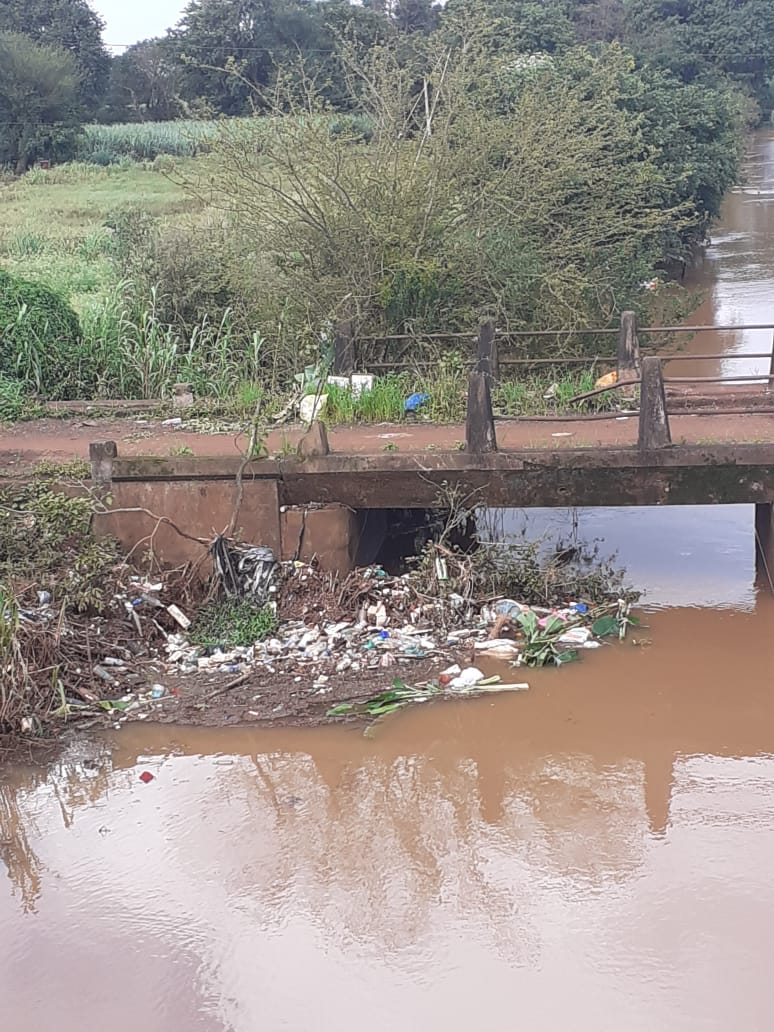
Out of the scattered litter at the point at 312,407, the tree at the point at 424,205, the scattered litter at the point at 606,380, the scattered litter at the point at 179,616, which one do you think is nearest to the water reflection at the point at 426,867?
the scattered litter at the point at 179,616

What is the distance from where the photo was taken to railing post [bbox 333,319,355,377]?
10.9m

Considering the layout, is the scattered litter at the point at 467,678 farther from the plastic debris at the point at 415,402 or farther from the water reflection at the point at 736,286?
the plastic debris at the point at 415,402

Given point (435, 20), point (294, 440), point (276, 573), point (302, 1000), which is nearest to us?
point (302, 1000)

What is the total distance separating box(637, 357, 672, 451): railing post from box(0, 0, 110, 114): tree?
51237 millimetres

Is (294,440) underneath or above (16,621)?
above

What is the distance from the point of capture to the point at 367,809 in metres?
6.00

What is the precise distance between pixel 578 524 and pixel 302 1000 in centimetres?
675

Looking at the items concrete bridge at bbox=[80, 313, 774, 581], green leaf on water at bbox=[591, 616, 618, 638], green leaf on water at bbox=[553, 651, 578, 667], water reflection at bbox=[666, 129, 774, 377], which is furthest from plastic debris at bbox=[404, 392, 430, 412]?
green leaf on water at bbox=[553, 651, 578, 667]

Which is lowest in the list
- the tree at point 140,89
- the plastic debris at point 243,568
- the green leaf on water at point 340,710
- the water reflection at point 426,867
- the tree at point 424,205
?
the water reflection at point 426,867

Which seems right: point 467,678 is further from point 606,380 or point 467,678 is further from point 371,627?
point 606,380

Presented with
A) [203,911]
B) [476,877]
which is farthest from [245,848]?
[476,877]

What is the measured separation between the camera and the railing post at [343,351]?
10.9 meters

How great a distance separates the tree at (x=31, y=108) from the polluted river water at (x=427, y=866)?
39292mm

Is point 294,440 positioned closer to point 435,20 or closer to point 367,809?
point 367,809
